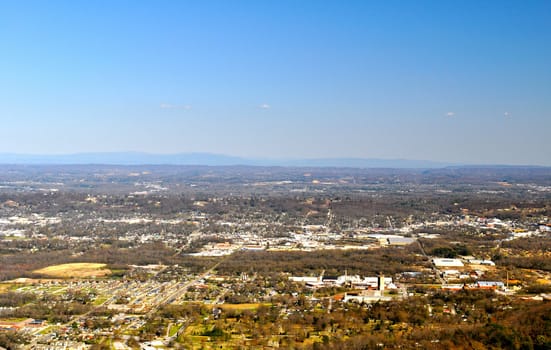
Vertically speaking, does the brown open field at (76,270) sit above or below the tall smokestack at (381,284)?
below

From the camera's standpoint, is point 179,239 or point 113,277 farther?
point 179,239

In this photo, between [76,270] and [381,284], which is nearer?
[381,284]

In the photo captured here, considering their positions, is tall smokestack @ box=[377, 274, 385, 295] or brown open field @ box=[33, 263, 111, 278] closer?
tall smokestack @ box=[377, 274, 385, 295]

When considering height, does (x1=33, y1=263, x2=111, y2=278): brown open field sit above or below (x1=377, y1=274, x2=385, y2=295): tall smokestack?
below

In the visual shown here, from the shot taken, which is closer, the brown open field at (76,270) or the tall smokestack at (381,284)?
the tall smokestack at (381,284)

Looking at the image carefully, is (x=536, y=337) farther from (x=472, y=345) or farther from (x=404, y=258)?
(x=404, y=258)

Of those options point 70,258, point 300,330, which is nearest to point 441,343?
point 300,330

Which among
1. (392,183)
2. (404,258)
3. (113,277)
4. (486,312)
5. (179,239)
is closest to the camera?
(486,312)

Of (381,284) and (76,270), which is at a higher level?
(381,284)
